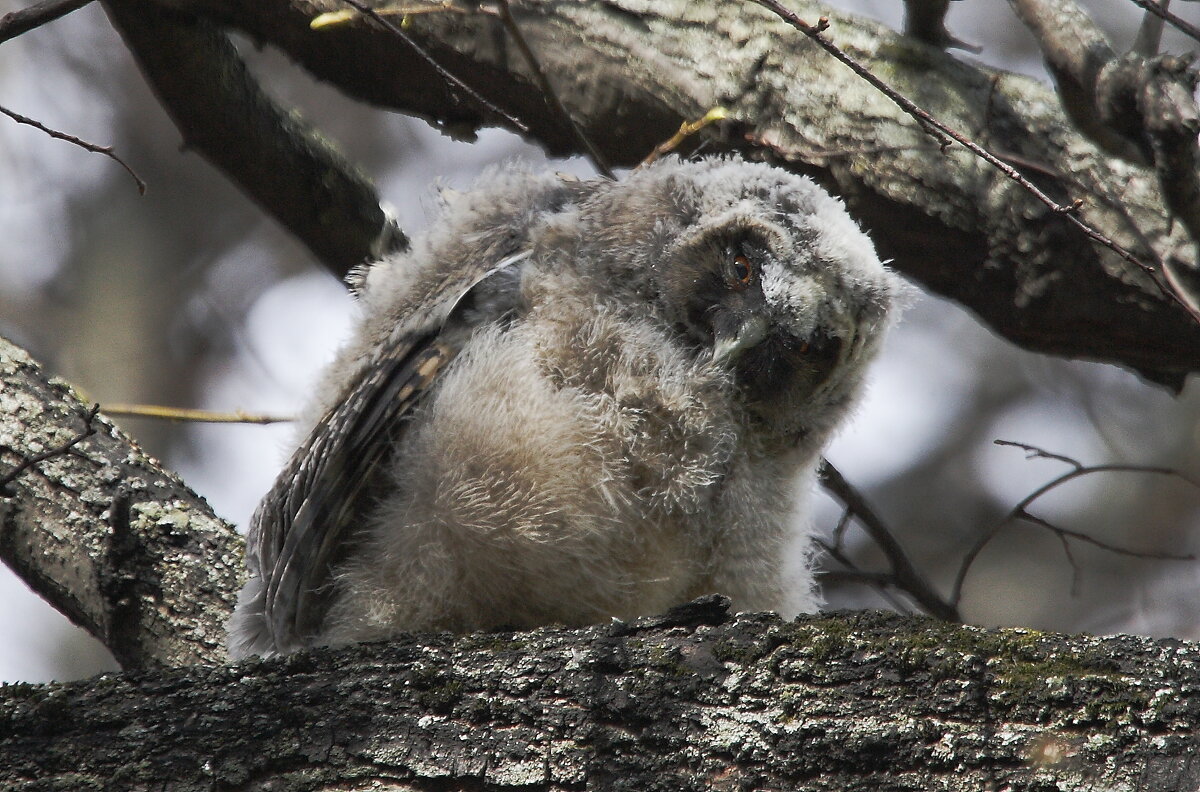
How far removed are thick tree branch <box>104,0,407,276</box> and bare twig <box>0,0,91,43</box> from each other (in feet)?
2.90

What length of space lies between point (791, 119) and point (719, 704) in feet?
6.42

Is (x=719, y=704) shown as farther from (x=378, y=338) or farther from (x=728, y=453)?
(x=378, y=338)

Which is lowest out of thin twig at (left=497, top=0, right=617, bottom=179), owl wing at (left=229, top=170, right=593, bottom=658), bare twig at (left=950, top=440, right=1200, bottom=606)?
bare twig at (left=950, top=440, right=1200, bottom=606)

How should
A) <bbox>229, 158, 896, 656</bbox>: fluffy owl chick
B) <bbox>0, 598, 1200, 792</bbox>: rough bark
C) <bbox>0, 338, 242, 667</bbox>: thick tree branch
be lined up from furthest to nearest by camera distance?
1. <bbox>0, 338, 242, 667</bbox>: thick tree branch
2. <bbox>229, 158, 896, 656</bbox>: fluffy owl chick
3. <bbox>0, 598, 1200, 792</bbox>: rough bark

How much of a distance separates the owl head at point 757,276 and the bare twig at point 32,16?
1.10 metres

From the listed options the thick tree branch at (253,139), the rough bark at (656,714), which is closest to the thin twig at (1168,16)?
the rough bark at (656,714)

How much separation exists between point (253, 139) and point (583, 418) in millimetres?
1524

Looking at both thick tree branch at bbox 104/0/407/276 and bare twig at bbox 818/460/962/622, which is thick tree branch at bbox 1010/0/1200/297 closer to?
bare twig at bbox 818/460/962/622

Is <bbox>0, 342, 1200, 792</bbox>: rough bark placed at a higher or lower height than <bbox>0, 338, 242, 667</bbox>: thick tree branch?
lower

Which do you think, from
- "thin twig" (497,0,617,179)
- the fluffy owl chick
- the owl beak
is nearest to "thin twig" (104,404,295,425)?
the fluffy owl chick

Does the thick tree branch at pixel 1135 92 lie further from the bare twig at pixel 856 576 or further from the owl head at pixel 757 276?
the bare twig at pixel 856 576

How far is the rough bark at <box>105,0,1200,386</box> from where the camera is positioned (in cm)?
287

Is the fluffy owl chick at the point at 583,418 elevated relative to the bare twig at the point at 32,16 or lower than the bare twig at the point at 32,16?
lower

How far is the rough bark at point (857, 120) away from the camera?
2.87m
